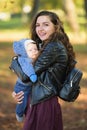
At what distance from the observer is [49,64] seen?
477cm

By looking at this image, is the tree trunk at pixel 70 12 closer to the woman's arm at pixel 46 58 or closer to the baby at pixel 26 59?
the baby at pixel 26 59

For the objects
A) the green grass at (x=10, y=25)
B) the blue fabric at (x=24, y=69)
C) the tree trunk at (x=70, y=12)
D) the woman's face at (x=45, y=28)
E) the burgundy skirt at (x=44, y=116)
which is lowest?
the green grass at (x=10, y=25)

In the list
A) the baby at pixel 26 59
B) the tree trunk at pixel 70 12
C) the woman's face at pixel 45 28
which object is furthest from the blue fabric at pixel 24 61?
the tree trunk at pixel 70 12

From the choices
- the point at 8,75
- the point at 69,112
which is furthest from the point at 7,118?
the point at 8,75

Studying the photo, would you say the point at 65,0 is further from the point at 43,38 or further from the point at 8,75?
the point at 43,38

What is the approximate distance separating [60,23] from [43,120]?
39.7 inches

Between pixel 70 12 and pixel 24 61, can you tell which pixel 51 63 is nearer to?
pixel 24 61

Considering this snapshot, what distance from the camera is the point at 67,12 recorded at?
111 feet

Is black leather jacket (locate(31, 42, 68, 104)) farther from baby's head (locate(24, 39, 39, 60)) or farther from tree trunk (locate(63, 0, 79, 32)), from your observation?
tree trunk (locate(63, 0, 79, 32))

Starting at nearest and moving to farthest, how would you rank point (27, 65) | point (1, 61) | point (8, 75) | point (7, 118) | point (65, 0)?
point (27, 65)
point (7, 118)
point (8, 75)
point (1, 61)
point (65, 0)

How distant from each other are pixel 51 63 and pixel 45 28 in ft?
1.27

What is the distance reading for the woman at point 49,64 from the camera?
15.6 feet

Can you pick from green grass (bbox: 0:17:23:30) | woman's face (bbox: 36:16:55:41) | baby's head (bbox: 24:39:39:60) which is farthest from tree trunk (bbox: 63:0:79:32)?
baby's head (bbox: 24:39:39:60)

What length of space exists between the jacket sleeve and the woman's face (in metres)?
0.18
